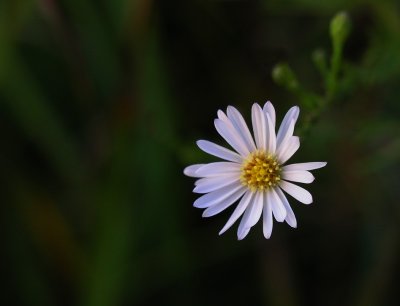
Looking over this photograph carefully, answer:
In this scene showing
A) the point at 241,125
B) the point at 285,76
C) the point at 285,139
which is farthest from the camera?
the point at 285,76

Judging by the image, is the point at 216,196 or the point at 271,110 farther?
the point at 216,196

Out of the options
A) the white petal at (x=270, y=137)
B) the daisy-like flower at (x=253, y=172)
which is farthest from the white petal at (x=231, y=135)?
the white petal at (x=270, y=137)

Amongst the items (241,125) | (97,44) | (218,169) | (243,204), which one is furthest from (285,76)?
(97,44)


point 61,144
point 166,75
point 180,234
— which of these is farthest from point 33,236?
point 166,75

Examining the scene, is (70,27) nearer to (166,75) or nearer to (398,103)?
(166,75)

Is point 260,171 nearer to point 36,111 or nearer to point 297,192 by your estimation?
point 297,192
